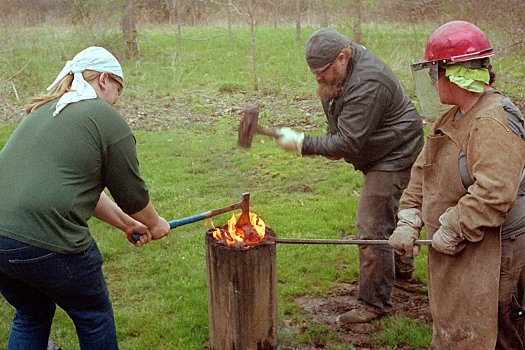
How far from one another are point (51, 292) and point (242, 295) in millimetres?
1247

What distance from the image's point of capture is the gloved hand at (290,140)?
406 centimetres

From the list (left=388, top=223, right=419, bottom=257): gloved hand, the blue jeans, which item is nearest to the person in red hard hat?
(left=388, top=223, right=419, bottom=257): gloved hand

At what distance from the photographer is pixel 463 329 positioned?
9.46ft

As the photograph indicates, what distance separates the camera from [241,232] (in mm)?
3877

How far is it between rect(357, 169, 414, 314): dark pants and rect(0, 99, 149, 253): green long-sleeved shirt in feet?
6.78

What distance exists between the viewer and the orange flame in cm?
381

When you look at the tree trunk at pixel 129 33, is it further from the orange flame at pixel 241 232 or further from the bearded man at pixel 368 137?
the orange flame at pixel 241 232

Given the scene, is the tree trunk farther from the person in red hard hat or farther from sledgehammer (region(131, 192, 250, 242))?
the person in red hard hat

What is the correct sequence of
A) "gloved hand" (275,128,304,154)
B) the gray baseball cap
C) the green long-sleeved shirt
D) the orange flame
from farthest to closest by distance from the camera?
"gloved hand" (275,128,304,154)
the gray baseball cap
the orange flame
the green long-sleeved shirt

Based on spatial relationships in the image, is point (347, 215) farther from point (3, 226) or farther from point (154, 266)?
point (3, 226)

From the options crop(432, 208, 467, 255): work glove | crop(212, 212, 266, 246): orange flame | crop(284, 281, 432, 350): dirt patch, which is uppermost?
crop(432, 208, 467, 255): work glove

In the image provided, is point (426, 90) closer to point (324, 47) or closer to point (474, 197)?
point (324, 47)

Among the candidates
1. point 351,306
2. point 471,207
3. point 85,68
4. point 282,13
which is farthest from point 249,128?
point 282,13

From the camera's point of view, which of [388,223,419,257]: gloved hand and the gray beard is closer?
[388,223,419,257]: gloved hand
